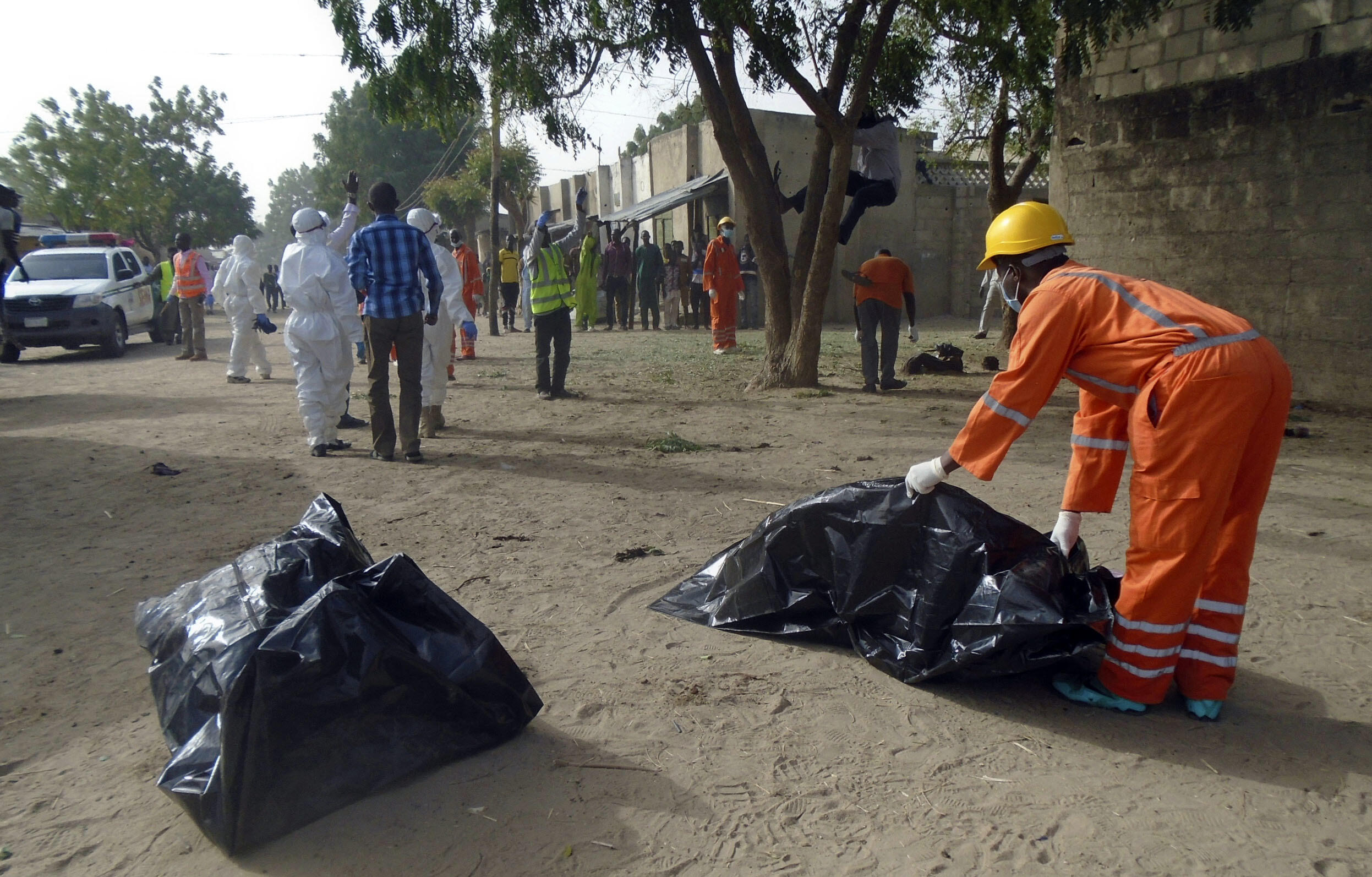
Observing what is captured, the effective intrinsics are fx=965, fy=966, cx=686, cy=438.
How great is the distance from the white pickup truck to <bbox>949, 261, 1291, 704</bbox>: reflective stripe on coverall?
1517 centimetres

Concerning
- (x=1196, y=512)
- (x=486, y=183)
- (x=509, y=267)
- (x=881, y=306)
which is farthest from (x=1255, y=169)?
(x=486, y=183)

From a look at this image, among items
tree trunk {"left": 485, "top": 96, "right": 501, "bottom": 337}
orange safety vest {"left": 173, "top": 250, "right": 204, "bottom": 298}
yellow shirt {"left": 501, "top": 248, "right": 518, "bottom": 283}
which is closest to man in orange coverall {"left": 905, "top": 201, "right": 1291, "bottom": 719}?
orange safety vest {"left": 173, "top": 250, "right": 204, "bottom": 298}

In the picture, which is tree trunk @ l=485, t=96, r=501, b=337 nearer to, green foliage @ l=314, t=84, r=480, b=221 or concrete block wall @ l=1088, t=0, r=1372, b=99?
concrete block wall @ l=1088, t=0, r=1372, b=99

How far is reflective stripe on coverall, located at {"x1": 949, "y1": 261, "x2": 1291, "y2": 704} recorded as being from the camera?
284 cm

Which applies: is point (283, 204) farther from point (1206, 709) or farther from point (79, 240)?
point (1206, 709)

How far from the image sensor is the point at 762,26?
9.49m

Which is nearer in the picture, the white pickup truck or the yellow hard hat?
the yellow hard hat

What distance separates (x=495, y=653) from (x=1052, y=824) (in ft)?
5.48

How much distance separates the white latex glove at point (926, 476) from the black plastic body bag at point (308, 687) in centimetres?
144

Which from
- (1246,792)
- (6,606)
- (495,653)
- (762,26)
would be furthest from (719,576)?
(762,26)

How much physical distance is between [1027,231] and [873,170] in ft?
26.1

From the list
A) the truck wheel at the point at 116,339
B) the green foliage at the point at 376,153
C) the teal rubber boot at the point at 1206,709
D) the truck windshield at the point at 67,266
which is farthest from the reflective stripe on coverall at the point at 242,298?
the green foliage at the point at 376,153

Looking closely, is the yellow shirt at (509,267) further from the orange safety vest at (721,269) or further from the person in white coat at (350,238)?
the person in white coat at (350,238)

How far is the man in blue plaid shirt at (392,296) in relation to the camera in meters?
6.87
